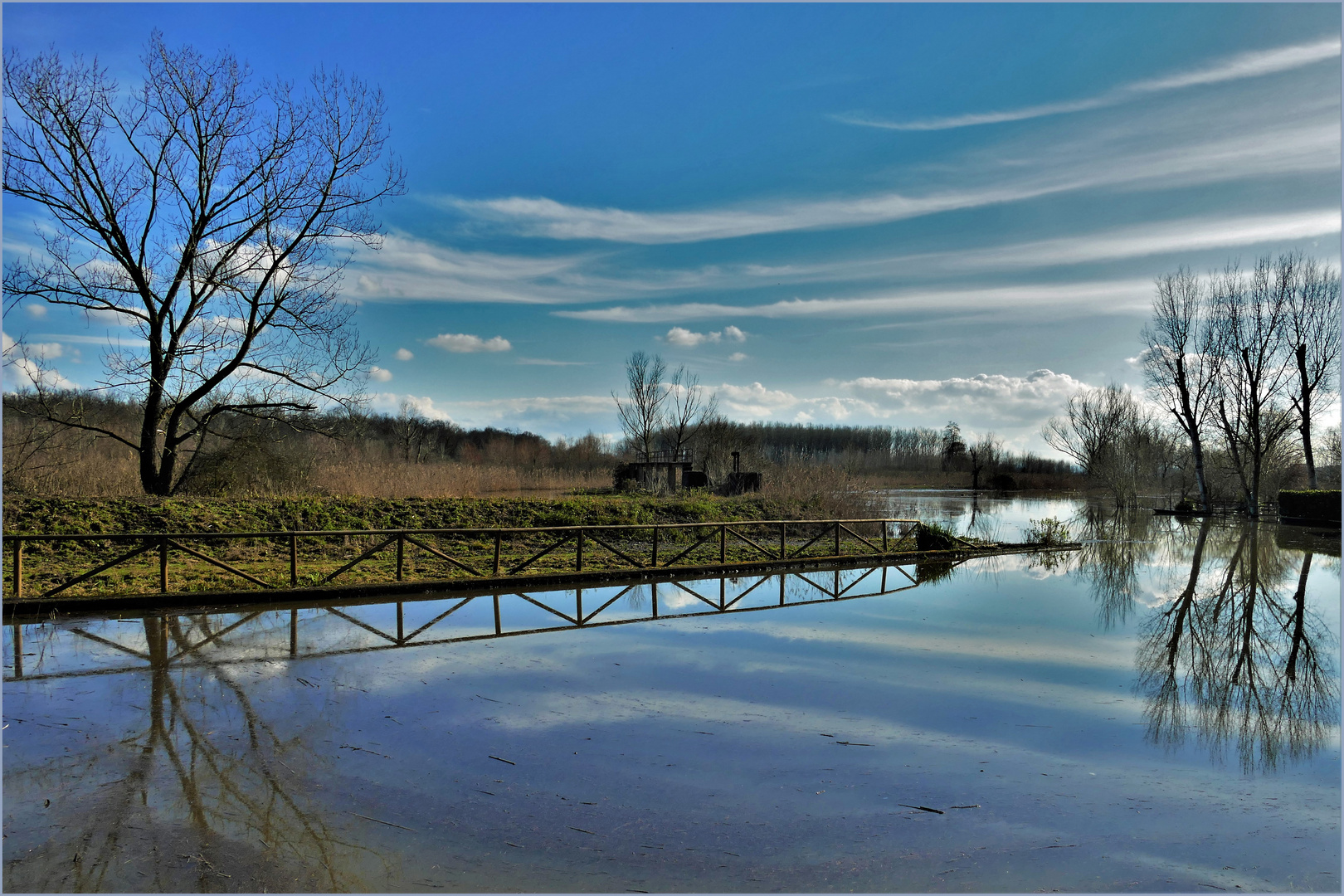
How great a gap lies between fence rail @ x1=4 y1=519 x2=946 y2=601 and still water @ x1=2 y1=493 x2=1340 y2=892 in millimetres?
1680

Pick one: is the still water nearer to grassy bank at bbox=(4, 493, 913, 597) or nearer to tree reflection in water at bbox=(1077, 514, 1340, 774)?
tree reflection in water at bbox=(1077, 514, 1340, 774)

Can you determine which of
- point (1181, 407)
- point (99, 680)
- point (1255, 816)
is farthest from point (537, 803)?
point (1181, 407)

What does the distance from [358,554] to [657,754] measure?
1225 centimetres

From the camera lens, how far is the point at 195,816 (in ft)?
15.9

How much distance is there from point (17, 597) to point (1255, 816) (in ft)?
49.7

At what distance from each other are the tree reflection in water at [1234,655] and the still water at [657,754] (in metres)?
0.07

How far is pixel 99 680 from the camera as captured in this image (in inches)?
304

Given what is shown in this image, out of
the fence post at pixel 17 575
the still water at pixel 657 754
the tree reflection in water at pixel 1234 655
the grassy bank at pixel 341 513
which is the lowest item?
the tree reflection in water at pixel 1234 655

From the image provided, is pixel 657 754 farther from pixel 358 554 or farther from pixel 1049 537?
pixel 1049 537

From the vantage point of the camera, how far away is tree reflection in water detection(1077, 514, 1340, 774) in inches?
282

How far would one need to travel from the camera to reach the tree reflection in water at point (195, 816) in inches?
Answer: 165

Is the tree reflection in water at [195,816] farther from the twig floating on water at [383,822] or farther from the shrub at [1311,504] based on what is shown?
the shrub at [1311,504]

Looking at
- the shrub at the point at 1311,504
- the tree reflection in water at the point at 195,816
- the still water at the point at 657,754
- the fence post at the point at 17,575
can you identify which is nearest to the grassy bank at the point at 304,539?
the fence post at the point at 17,575

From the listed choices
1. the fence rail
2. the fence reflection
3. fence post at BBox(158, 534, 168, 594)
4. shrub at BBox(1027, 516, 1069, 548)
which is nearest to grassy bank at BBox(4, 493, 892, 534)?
the fence rail
